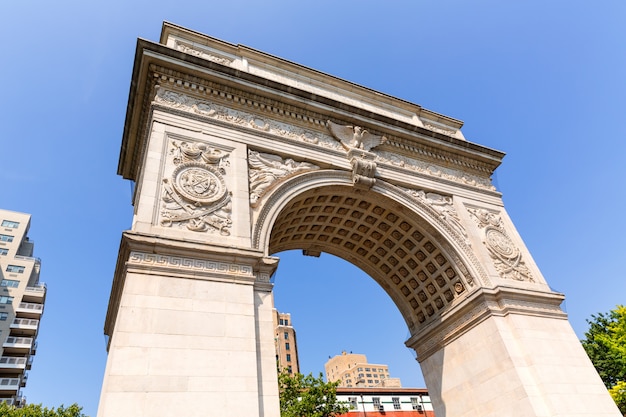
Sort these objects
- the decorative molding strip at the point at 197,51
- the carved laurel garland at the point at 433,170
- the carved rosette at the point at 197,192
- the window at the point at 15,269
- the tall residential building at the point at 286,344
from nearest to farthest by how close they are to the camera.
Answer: the carved rosette at the point at 197,192, the decorative molding strip at the point at 197,51, the carved laurel garland at the point at 433,170, the window at the point at 15,269, the tall residential building at the point at 286,344

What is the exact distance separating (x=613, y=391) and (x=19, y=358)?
5414 cm

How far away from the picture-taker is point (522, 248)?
1706cm

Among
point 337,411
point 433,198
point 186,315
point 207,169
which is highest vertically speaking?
point 433,198

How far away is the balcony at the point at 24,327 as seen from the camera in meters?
46.7

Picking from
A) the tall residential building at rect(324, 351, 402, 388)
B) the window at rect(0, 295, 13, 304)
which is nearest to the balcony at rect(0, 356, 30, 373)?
the window at rect(0, 295, 13, 304)

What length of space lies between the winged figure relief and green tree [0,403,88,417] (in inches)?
999

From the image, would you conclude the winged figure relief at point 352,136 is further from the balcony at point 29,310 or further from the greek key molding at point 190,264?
the balcony at point 29,310

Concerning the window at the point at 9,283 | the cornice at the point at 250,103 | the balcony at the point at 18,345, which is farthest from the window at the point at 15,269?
the cornice at the point at 250,103

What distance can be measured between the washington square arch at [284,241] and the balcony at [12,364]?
3996 cm

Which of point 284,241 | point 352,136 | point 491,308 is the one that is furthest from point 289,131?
point 491,308

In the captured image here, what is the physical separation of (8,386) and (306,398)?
32.4 m

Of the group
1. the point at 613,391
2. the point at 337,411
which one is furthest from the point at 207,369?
the point at 613,391

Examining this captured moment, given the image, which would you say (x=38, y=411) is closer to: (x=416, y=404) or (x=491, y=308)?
(x=491, y=308)

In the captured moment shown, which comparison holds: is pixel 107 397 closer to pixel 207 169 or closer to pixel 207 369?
pixel 207 369
